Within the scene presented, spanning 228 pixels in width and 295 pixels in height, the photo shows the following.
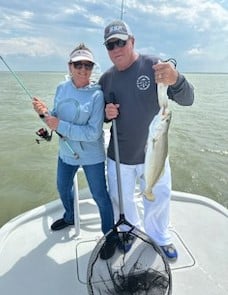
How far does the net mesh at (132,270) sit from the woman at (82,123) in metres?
0.43

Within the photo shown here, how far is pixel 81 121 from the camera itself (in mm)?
3107

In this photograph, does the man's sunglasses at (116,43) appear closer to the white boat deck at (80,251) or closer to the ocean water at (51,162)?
the white boat deck at (80,251)

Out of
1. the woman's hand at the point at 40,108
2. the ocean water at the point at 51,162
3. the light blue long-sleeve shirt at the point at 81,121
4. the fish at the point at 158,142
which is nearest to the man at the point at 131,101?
the light blue long-sleeve shirt at the point at 81,121

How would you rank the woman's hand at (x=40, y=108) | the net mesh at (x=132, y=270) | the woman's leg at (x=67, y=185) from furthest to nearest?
the woman's leg at (x=67, y=185) < the woman's hand at (x=40, y=108) < the net mesh at (x=132, y=270)

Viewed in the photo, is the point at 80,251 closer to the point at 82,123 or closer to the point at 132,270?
the point at 132,270

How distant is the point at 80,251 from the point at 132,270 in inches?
30.5

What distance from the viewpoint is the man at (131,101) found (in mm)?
2844

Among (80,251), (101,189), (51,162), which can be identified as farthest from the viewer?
(51,162)

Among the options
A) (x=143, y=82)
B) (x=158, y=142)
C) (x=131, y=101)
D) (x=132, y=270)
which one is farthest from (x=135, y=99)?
(x=132, y=270)

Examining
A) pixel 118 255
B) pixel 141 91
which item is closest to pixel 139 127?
pixel 141 91

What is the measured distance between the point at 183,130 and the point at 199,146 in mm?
2265

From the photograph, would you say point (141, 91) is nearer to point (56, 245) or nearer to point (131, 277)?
point (131, 277)

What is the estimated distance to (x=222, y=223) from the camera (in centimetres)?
403

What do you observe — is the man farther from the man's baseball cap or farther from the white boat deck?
the white boat deck
